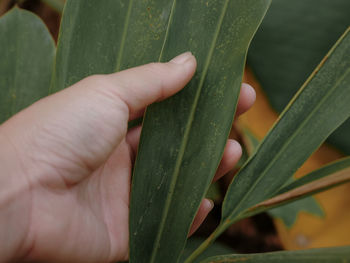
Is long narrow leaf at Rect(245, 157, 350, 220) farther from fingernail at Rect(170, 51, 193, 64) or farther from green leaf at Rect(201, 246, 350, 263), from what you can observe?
fingernail at Rect(170, 51, 193, 64)

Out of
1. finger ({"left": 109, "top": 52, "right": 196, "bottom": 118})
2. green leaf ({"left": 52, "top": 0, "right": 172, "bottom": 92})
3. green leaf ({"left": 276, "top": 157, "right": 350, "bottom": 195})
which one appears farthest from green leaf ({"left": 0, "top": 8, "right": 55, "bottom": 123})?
green leaf ({"left": 276, "top": 157, "right": 350, "bottom": 195})

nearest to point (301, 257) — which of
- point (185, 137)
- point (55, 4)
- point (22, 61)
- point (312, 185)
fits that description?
point (312, 185)

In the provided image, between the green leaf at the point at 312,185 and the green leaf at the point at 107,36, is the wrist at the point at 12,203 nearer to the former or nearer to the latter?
the green leaf at the point at 107,36

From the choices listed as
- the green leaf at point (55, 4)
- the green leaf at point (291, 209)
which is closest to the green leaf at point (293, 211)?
the green leaf at point (291, 209)

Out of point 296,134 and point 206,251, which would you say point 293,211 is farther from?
point 296,134

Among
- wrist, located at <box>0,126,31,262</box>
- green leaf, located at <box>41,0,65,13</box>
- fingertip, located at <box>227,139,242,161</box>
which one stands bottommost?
wrist, located at <box>0,126,31,262</box>

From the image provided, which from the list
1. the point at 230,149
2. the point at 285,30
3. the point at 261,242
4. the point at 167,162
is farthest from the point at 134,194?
the point at 261,242
